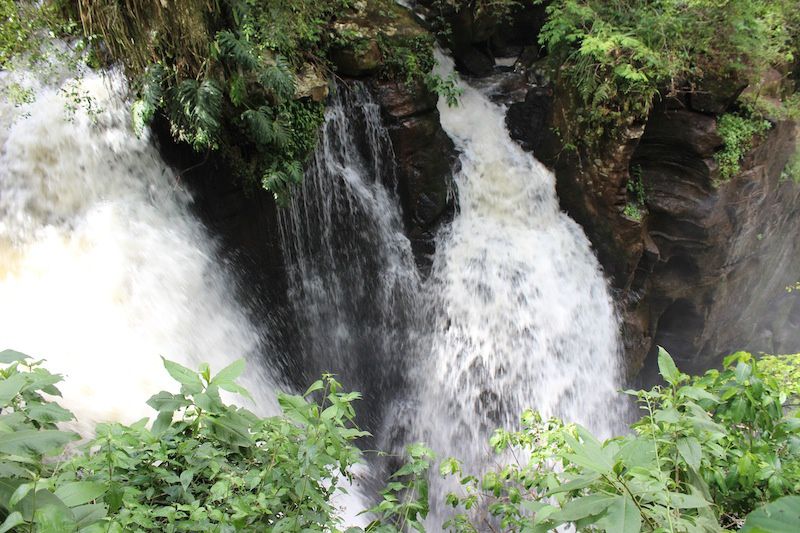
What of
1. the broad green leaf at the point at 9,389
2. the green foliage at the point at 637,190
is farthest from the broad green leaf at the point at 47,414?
the green foliage at the point at 637,190

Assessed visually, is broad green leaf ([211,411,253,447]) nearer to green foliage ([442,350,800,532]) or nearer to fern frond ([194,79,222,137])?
green foliage ([442,350,800,532])

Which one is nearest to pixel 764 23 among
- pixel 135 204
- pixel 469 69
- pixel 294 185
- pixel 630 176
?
pixel 630 176

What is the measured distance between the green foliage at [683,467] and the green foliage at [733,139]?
522 cm

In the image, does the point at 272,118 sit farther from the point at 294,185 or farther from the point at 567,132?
the point at 567,132

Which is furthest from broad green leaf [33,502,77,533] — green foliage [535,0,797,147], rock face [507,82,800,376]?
rock face [507,82,800,376]

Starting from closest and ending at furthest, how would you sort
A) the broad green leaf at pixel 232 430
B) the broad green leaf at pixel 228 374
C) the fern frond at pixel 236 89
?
the broad green leaf at pixel 228 374
the broad green leaf at pixel 232 430
the fern frond at pixel 236 89

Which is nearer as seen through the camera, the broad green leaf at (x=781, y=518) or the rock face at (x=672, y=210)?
the broad green leaf at (x=781, y=518)

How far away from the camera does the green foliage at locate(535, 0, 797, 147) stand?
5.90 metres

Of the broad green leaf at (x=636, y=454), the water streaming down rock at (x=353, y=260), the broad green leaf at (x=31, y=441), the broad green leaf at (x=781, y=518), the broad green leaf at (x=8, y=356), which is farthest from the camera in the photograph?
the water streaming down rock at (x=353, y=260)

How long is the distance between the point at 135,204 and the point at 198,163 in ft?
2.35

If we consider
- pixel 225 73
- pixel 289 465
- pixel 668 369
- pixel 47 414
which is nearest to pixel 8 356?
pixel 47 414

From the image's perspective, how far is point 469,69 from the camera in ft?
25.2

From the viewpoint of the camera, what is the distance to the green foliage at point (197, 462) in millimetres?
1456

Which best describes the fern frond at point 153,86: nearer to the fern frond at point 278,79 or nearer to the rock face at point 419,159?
the fern frond at point 278,79
